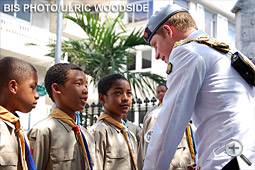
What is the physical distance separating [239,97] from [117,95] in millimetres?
2364

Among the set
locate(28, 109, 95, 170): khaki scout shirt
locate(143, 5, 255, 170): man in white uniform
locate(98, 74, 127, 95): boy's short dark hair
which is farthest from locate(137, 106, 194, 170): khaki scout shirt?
locate(143, 5, 255, 170): man in white uniform

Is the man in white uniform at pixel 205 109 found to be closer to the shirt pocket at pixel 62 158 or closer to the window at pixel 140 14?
the shirt pocket at pixel 62 158

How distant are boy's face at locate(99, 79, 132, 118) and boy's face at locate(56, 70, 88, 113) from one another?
737 mm

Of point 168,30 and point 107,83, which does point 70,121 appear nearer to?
point 107,83

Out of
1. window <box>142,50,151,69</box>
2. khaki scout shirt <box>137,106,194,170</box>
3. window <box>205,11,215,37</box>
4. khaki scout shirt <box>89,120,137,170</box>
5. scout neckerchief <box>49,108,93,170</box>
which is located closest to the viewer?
scout neckerchief <box>49,108,93,170</box>

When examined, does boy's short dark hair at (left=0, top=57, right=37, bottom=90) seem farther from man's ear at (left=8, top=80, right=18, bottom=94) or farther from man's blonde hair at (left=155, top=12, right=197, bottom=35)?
man's blonde hair at (left=155, top=12, right=197, bottom=35)

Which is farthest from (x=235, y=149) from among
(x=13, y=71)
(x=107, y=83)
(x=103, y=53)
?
(x=103, y=53)

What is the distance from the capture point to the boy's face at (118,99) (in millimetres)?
4121

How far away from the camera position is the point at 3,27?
13.8m

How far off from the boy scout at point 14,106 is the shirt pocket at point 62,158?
0.44 metres

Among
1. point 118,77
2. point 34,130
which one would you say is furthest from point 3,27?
point 34,130

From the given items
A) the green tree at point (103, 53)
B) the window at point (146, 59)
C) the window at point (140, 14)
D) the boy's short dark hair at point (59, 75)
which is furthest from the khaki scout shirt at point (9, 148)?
the window at point (146, 59)

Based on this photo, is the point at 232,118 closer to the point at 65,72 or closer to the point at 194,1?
the point at 65,72

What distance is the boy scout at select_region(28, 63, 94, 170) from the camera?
302 centimetres
